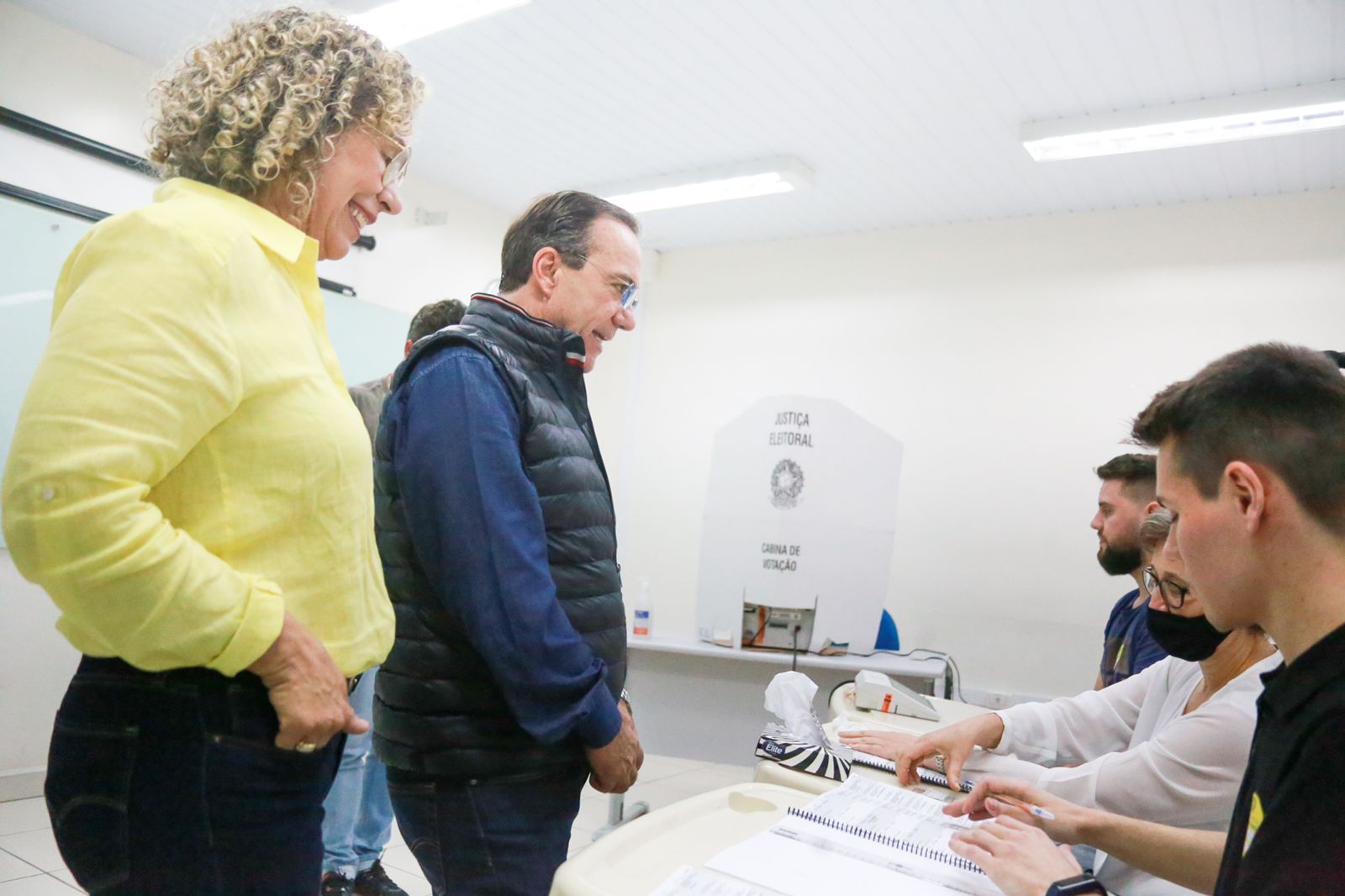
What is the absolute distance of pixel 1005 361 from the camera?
5.01 metres

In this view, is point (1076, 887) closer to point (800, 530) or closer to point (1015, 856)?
point (1015, 856)

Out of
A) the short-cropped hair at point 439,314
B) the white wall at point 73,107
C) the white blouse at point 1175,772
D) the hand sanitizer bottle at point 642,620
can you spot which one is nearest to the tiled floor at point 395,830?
the hand sanitizer bottle at point 642,620

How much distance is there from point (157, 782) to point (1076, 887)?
0.87 metres

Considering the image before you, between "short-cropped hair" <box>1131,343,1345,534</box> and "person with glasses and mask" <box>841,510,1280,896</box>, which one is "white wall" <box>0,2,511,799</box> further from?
"short-cropped hair" <box>1131,343,1345,534</box>

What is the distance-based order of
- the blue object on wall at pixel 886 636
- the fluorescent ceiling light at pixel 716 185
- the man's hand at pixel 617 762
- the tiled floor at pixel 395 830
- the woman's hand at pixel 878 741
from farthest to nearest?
the fluorescent ceiling light at pixel 716 185, the blue object on wall at pixel 886 636, the tiled floor at pixel 395 830, the woman's hand at pixel 878 741, the man's hand at pixel 617 762

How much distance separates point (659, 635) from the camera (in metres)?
4.20

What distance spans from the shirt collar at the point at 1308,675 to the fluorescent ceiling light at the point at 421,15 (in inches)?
117

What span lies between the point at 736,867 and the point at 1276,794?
0.49 metres

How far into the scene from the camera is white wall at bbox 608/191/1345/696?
4535mm

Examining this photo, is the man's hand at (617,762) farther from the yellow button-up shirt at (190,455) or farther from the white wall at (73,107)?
the white wall at (73,107)

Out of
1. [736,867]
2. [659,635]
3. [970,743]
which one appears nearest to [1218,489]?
[736,867]

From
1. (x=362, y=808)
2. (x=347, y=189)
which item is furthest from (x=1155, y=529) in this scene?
(x=362, y=808)

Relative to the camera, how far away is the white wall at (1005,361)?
4535mm

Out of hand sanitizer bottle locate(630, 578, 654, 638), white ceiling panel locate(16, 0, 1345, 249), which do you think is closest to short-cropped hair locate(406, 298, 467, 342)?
white ceiling panel locate(16, 0, 1345, 249)
